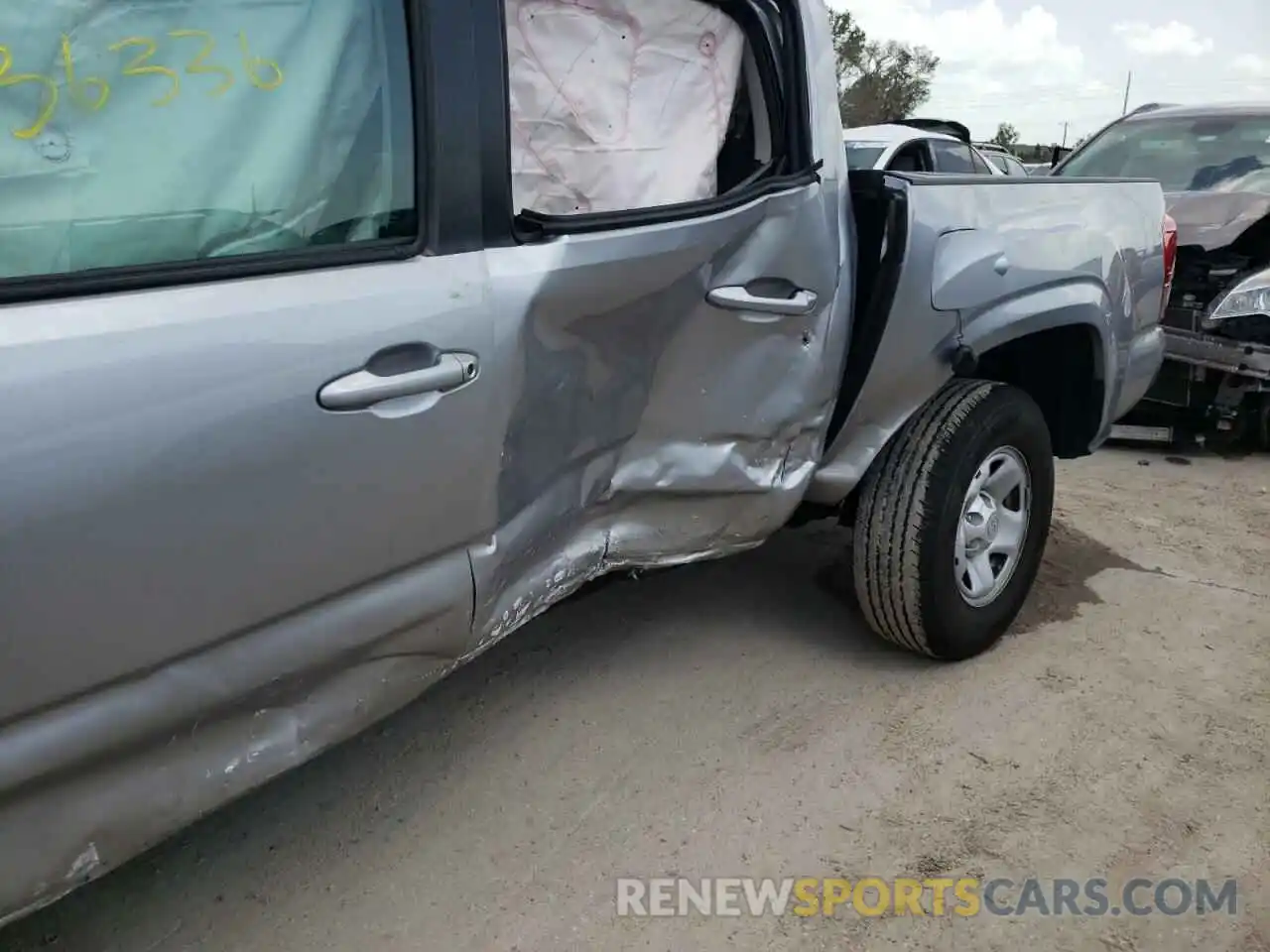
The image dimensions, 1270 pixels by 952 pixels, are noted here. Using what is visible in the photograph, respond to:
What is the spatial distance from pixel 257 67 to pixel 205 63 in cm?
8

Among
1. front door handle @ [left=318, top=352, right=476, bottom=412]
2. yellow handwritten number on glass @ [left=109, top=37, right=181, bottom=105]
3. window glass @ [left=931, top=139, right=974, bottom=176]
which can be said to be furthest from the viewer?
window glass @ [left=931, top=139, right=974, bottom=176]

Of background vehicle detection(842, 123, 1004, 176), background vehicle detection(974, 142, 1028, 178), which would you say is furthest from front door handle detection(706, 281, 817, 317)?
background vehicle detection(974, 142, 1028, 178)

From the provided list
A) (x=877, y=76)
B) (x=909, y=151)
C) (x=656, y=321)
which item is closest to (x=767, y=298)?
(x=656, y=321)

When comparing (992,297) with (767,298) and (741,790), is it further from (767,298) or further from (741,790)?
(741,790)

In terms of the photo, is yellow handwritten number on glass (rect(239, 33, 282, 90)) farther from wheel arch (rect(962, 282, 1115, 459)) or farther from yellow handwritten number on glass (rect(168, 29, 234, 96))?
wheel arch (rect(962, 282, 1115, 459))

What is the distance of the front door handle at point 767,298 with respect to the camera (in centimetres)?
238

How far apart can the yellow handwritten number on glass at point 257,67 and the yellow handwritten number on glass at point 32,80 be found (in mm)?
285

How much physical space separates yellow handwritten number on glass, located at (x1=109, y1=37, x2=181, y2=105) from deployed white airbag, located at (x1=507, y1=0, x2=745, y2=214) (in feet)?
2.18

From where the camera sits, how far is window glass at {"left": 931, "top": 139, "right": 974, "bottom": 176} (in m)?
9.54

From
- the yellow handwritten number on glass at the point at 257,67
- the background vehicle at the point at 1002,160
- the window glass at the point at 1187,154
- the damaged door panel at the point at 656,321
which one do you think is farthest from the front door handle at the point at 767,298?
the background vehicle at the point at 1002,160

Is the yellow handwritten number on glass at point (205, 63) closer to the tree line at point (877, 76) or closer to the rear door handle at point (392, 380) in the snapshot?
the rear door handle at point (392, 380)

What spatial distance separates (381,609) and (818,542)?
2.45m

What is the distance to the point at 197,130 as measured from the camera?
5.28ft

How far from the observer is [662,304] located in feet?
7.44
